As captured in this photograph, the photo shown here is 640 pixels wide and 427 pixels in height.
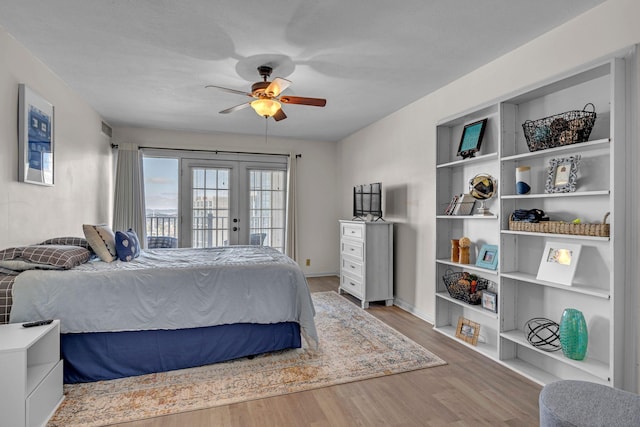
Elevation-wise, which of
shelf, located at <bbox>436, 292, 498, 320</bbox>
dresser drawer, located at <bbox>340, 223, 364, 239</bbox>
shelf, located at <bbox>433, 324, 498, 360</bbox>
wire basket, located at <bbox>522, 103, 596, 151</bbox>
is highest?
wire basket, located at <bbox>522, 103, 596, 151</bbox>

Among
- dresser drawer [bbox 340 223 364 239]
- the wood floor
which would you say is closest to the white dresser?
dresser drawer [bbox 340 223 364 239]

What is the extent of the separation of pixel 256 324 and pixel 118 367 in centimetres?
105

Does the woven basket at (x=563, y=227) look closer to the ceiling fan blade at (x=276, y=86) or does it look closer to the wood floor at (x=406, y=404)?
the wood floor at (x=406, y=404)

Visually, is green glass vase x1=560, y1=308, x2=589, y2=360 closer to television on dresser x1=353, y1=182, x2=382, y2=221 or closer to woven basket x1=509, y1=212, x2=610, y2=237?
woven basket x1=509, y1=212, x2=610, y2=237

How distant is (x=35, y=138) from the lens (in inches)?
115

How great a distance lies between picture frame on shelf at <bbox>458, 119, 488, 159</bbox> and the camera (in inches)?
124

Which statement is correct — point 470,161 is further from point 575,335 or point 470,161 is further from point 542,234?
point 575,335

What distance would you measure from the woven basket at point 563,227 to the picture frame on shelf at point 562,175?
0.24 m

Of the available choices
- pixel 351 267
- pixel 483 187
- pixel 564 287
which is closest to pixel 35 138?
pixel 351 267

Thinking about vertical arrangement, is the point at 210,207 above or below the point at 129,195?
below

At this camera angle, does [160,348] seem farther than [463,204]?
No

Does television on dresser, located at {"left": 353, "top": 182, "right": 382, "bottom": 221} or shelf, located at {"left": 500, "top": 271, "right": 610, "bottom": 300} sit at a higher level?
television on dresser, located at {"left": 353, "top": 182, "right": 382, "bottom": 221}

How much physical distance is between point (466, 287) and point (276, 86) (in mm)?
2471

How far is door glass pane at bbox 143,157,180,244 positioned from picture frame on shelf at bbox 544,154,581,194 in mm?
5107
